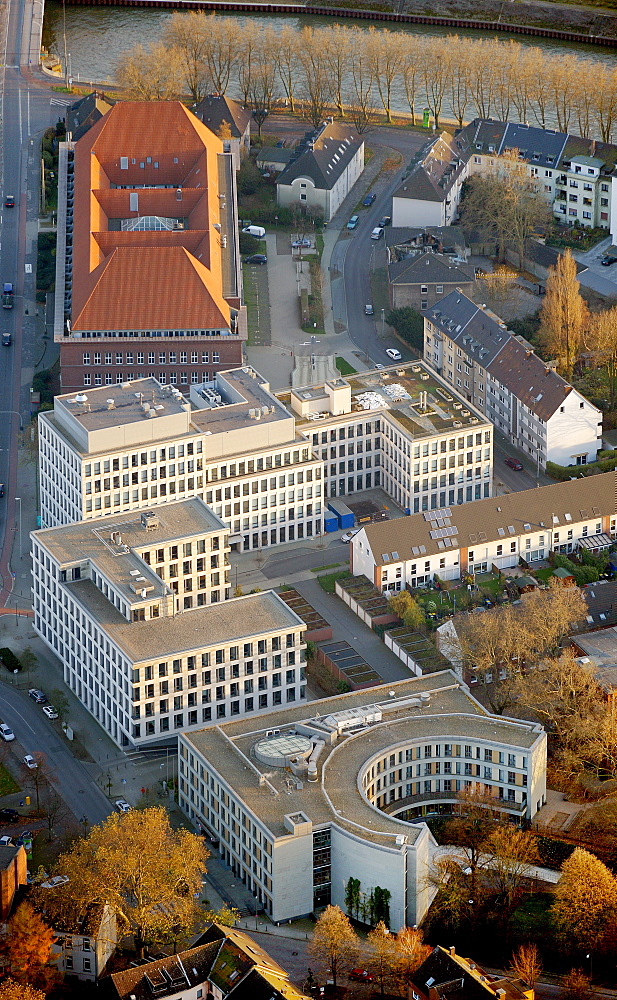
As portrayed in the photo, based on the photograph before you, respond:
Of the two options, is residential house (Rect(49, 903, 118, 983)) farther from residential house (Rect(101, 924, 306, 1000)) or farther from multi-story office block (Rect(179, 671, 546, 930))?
multi-story office block (Rect(179, 671, 546, 930))

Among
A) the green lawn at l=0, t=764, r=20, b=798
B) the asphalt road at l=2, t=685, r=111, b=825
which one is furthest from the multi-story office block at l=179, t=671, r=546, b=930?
the green lawn at l=0, t=764, r=20, b=798

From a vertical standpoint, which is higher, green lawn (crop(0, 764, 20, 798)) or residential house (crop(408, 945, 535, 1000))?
residential house (crop(408, 945, 535, 1000))

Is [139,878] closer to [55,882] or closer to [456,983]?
[55,882]

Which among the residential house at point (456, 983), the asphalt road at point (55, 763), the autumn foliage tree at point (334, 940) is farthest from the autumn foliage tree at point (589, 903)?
the asphalt road at point (55, 763)

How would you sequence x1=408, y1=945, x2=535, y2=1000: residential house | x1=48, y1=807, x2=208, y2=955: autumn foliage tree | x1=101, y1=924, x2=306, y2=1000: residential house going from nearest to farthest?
x1=408, y1=945, x2=535, y2=1000: residential house, x1=101, y1=924, x2=306, y2=1000: residential house, x1=48, y1=807, x2=208, y2=955: autumn foliage tree

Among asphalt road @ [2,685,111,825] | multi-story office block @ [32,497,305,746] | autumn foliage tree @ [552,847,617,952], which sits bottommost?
asphalt road @ [2,685,111,825]

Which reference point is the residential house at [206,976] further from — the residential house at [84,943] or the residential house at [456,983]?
the residential house at [456,983]
